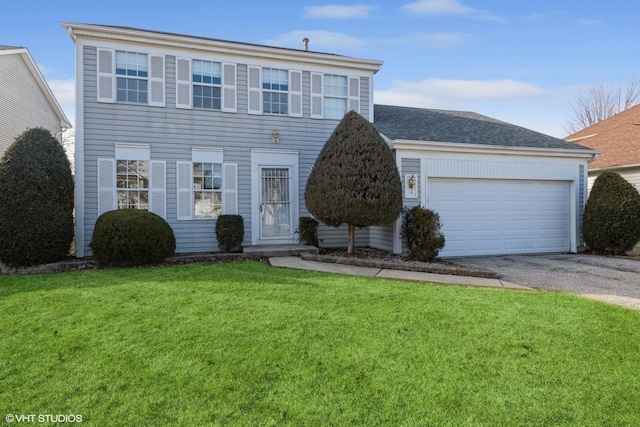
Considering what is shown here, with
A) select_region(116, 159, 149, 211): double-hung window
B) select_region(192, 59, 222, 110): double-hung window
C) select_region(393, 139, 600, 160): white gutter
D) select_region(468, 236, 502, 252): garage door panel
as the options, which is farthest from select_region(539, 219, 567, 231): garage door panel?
select_region(116, 159, 149, 211): double-hung window

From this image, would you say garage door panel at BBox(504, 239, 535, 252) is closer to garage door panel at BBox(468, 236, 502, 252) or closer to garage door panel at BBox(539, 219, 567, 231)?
garage door panel at BBox(468, 236, 502, 252)

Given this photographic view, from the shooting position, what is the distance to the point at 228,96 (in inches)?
411

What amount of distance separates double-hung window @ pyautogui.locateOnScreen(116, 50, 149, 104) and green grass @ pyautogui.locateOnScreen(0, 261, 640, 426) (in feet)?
18.5

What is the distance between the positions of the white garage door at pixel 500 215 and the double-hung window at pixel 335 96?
3.25m

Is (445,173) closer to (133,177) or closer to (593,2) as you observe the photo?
(593,2)

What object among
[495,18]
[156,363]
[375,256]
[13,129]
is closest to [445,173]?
[375,256]

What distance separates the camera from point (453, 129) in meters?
11.9

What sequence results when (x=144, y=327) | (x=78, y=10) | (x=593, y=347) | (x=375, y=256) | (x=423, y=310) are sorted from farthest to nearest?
(x=78, y=10)
(x=375, y=256)
(x=423, y=310)
(x=144, y=327)
(x=593, y=347)

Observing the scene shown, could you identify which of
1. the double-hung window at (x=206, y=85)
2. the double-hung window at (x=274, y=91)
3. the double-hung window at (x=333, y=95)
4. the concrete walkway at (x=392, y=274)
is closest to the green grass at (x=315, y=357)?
the concrete walkway at (x=392, y=274)

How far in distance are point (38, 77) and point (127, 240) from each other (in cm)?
1125

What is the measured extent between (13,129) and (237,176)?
29.4ft

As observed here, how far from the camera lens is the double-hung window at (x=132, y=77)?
967 centimetres

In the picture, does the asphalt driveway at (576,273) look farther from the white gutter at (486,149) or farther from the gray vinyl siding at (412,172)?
the white gutter at (486,149)

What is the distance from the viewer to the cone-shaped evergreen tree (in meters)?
8.64
